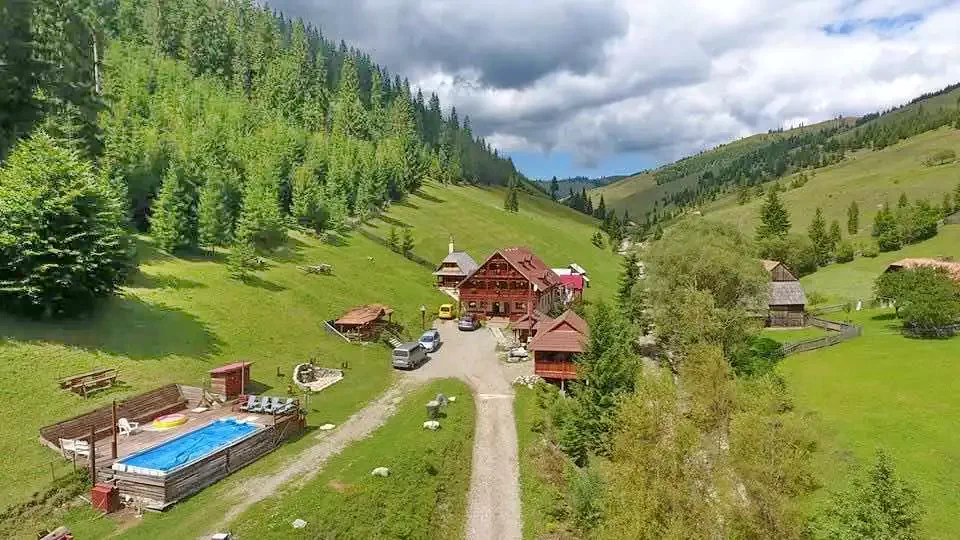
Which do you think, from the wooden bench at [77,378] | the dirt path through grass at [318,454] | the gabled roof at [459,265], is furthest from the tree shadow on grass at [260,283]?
the gabled roof at [459,265]

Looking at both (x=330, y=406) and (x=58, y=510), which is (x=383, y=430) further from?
(x=58, y=510)

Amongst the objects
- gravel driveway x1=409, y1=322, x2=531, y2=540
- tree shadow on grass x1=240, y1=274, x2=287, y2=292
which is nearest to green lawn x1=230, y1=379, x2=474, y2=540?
gravel driveway x1=409, y1=322, x2=531, y2=540

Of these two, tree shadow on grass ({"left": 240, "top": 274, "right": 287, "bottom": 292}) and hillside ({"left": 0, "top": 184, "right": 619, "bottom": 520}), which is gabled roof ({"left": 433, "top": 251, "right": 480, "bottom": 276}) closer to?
hillside ({"left": 0, "top": 184, "right": 619, "bottom": 520})

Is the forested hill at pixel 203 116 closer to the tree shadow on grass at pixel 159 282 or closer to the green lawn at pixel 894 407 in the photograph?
the tree shadow on grass at pixel 159 282

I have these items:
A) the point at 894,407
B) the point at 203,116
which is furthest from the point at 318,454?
the point at 203,116

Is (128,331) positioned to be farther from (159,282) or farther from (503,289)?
(503,289)

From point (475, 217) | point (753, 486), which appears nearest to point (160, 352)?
Answer: point (753, 486)
